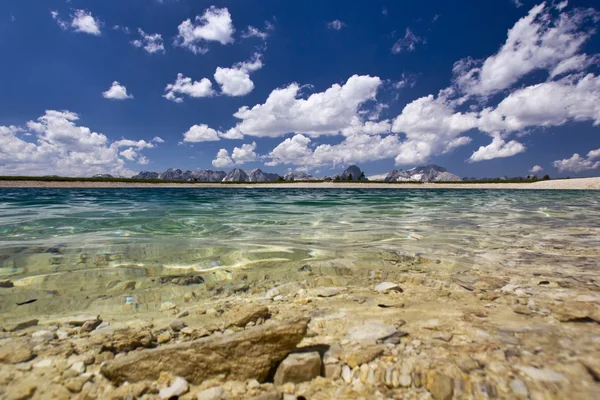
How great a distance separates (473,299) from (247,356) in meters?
2.79

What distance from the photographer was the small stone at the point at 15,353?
2.34m

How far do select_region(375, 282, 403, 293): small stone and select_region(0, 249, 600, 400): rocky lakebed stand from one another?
3 centimetres

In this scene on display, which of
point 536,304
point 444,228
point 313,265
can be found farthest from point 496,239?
point 313,265

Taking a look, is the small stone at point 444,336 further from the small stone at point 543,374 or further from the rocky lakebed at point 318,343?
the small stone at point 543,374

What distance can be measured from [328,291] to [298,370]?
1864 mm

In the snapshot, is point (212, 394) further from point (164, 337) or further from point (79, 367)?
point (79, 367)

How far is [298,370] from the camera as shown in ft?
6.98

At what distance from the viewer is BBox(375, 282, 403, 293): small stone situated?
3.86 meters

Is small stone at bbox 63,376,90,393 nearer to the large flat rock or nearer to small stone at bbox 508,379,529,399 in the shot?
the large flat rock

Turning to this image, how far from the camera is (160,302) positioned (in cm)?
369

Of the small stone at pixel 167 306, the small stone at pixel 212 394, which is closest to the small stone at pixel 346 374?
the small stone at pixel 212 394

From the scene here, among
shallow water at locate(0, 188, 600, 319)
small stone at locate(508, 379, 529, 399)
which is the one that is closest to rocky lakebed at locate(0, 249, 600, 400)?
small stone at locate(508, 379, 529, 399)

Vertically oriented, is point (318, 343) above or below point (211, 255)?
above

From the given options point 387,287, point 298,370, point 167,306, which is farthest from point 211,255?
→ point 298,370
